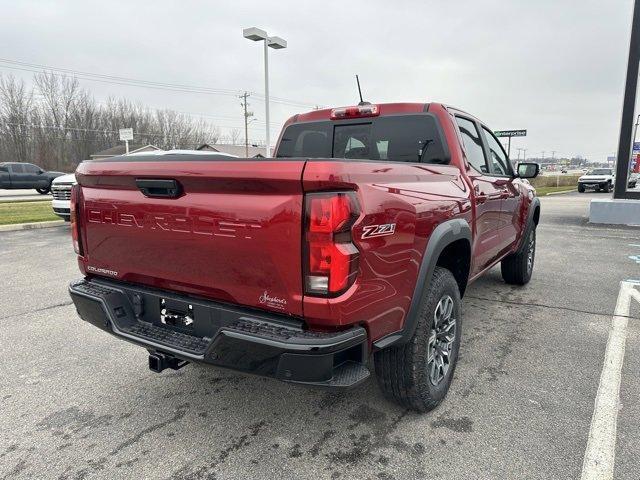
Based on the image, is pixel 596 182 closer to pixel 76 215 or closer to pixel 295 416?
pixel 295 416

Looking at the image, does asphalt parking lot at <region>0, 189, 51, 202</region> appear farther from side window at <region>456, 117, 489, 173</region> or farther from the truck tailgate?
side window at <region>456, 117, 489, 173</region>

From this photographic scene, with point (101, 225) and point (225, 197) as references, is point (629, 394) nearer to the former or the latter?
point (225, 197)

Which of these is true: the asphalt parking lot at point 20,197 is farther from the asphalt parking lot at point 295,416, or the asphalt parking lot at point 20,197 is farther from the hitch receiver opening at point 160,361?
the hitch receiver opening at point 160,361

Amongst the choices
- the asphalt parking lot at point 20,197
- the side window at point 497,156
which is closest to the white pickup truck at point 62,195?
the side window at point 497,156

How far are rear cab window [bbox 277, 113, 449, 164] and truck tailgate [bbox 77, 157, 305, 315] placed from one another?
1845 mm

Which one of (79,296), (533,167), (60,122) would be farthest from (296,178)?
(60,122)

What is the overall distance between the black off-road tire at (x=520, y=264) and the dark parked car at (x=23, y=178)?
84.8ft

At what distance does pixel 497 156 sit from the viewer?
4523mm

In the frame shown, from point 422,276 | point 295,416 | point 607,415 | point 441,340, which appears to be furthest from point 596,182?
point 295,416

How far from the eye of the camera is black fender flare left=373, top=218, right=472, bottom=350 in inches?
89.1

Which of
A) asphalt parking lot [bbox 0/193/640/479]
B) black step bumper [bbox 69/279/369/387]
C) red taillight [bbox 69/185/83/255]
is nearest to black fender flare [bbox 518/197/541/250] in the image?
asphalt parking lot [bbox 0/193/640/479]

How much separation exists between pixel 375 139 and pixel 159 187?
2.01 meters

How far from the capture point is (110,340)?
3855 mm

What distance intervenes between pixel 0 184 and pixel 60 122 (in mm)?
33348
